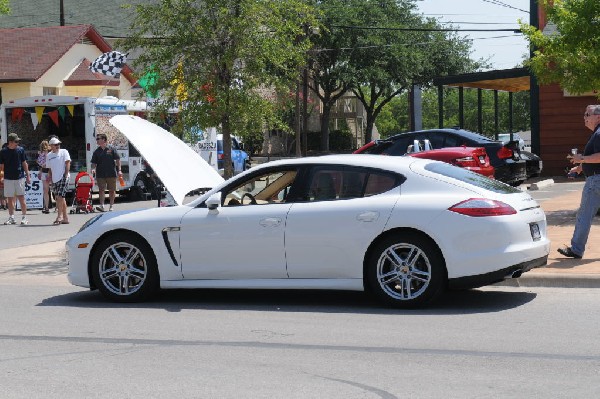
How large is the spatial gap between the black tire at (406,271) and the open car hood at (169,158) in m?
2.90

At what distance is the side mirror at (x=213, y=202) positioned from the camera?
9625 mm

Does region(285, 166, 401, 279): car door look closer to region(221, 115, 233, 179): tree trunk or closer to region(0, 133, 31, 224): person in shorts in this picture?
region(221, 115, 233, 179): tree trunk

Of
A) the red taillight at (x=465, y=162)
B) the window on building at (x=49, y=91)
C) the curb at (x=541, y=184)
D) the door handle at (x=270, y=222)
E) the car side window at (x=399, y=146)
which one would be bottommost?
the curb at (x=541, y=184)

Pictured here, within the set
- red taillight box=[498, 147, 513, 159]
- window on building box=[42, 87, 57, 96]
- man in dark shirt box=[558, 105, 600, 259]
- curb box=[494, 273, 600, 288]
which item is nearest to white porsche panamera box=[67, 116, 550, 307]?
curb box=[494, 273, 600, 288]

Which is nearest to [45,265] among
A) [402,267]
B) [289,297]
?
[289,297]

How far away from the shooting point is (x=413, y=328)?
8.32 metres

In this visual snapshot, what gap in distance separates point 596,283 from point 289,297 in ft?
10.2

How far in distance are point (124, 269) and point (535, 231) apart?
13.0 ft

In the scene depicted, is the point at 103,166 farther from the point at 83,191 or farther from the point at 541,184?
the point at 541,184

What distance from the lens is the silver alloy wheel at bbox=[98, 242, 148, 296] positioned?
32.6ft

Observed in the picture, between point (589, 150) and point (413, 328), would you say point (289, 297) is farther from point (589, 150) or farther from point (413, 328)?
point (589, 150)

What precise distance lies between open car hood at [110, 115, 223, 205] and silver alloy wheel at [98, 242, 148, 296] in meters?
1.27

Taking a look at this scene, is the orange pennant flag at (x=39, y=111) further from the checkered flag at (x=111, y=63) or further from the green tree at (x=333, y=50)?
the green tree at (x=333, y=50)

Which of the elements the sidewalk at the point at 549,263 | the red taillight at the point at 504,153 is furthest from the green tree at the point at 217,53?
the red taillight at the point at 504,153
